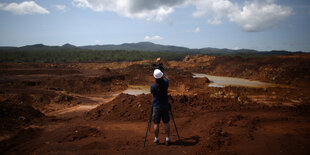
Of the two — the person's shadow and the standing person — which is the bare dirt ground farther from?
the standing person

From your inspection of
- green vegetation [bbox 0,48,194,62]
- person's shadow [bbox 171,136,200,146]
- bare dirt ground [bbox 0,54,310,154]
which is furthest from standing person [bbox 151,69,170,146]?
green vegetation [bbox 0,48,194,62]

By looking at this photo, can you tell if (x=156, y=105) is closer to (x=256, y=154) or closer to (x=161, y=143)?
(x=161, y=143)

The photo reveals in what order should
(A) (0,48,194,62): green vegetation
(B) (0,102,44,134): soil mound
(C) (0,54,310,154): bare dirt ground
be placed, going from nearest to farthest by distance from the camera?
(C) (0,54,310,154): bare dirt ground, (B) (0,102,44,134): soil mound, (A) (0,48,194,62): green vegetation

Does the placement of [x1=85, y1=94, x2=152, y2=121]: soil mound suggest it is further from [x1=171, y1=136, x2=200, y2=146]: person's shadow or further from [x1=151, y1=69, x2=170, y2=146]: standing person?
[x1=151, y1=69, x2=170, y2=146]: standing person

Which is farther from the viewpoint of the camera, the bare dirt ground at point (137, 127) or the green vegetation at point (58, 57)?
the green vegetation at point (58, 57)

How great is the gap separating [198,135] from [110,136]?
2.70m

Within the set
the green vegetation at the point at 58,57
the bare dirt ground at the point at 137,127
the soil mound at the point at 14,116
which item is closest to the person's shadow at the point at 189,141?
the bare dirt ground at the point at 137,127

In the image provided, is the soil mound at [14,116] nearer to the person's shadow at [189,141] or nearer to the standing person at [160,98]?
the standing person at [160,98]

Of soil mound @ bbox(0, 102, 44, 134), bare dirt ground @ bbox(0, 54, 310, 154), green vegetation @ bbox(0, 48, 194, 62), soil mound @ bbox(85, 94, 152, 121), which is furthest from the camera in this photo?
green vegetation @ bbox(0, 48, 194, 62)

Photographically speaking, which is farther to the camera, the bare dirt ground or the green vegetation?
the green vegetation

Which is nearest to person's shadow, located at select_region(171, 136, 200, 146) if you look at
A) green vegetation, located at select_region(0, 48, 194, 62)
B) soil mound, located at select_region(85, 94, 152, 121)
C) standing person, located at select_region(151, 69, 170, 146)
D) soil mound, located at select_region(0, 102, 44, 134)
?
standing person, located at select_region(151, 69, 170, 146)

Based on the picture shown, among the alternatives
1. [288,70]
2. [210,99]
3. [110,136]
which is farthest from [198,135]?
[288,70]

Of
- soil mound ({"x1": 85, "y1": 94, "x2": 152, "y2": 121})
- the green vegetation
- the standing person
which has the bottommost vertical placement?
soil mound ({"x1": 85, "y1": 94, "x2": 152, "y2": 121})

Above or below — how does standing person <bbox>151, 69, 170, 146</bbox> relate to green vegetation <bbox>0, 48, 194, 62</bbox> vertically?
below
